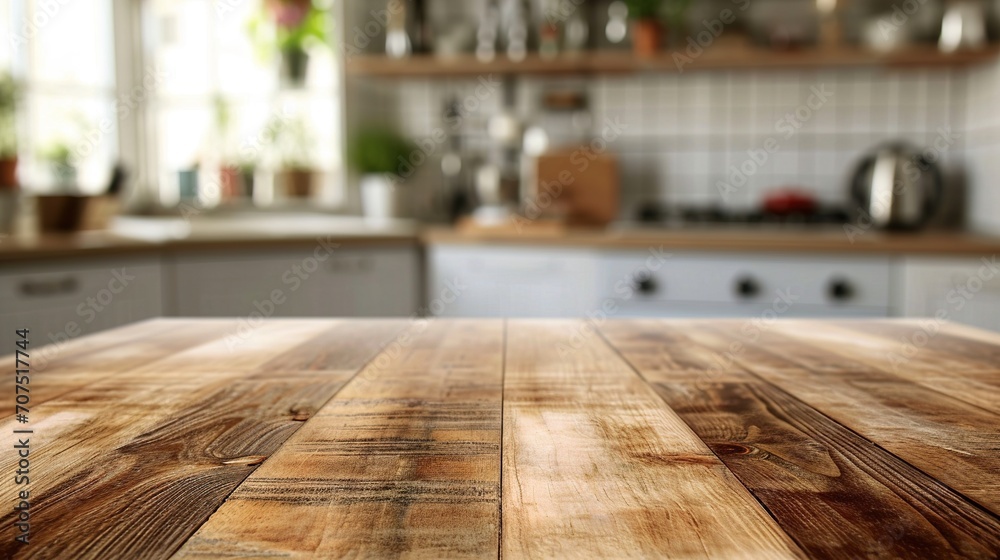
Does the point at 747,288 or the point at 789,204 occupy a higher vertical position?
the point at 789,204

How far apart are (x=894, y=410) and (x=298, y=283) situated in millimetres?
2259

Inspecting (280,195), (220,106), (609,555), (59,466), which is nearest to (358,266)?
(280,195)

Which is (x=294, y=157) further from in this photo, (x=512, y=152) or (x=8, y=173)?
(x=8, y=173)

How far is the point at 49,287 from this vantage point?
211 centimetres

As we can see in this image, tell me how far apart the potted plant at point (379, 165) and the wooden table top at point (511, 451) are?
2248 mm

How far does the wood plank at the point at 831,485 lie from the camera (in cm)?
39

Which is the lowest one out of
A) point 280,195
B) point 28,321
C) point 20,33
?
point 28,321

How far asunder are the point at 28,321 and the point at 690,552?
211cm

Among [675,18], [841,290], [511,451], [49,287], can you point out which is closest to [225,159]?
[49,287]

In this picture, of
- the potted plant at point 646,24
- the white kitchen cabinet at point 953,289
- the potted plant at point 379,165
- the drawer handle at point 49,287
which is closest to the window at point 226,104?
the potted plant at point 379,165

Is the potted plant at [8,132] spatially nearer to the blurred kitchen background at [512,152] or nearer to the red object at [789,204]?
the blurred kitchen background at [512,152]

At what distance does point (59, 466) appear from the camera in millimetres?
516

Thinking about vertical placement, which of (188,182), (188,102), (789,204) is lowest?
(789,204)

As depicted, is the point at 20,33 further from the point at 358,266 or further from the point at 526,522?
the point at 526,522
